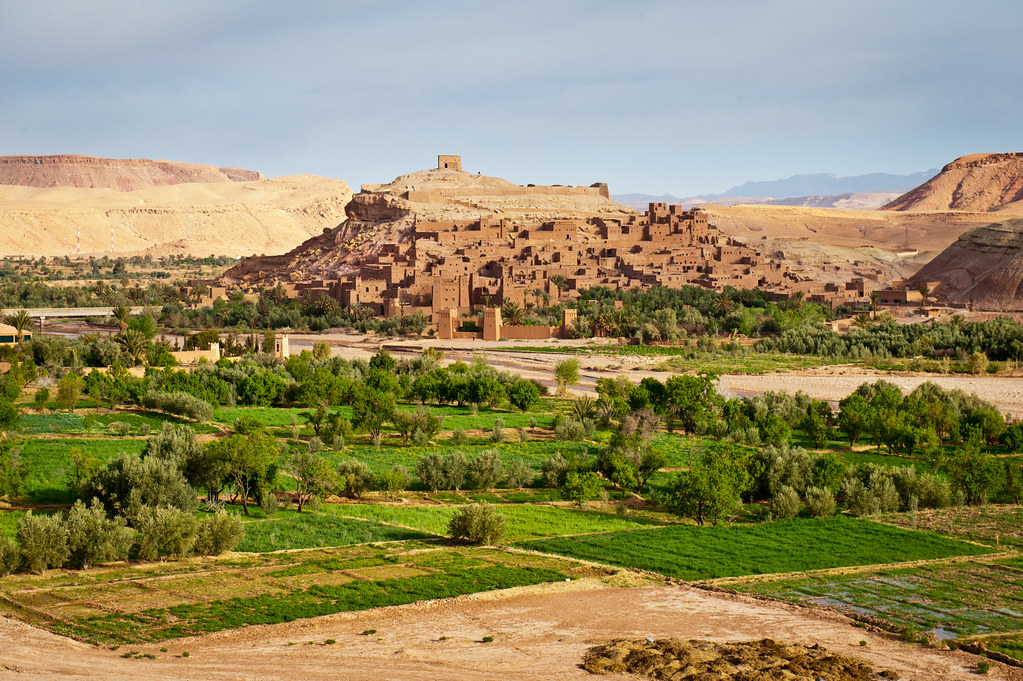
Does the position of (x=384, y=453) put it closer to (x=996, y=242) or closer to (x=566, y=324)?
(x=566, y=324)

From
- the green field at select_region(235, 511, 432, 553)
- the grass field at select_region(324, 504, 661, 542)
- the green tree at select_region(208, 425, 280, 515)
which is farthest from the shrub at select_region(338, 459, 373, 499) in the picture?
the green field at select_region(235, 511, 432, 553)

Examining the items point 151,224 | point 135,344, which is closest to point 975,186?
point 151,224

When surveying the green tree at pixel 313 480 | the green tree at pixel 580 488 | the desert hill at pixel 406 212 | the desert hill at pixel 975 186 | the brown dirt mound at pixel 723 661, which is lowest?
the brown dirt mound at pixel 723 661

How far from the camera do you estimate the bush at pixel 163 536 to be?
20.1 metres

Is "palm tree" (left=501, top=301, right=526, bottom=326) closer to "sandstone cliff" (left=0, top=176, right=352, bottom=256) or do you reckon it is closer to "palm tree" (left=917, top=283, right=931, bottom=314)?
"palm tree" (left=917, top=283, right=931, bottom=314)

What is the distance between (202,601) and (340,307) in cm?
5472

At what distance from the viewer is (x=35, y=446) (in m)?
28.3

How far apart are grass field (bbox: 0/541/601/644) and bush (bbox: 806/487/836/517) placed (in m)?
7.18

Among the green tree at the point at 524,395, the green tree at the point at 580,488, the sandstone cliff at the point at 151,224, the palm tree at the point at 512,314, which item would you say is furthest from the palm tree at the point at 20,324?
the sandstone cliff at the point at 151,224

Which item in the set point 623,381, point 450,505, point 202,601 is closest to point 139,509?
point 202,601

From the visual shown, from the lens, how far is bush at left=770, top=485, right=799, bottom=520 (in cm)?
2553

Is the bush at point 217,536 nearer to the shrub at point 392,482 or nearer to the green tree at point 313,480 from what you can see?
the green tree at point 313,480

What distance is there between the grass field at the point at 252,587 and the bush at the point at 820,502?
718 centimetres

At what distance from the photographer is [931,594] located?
62.5ft
